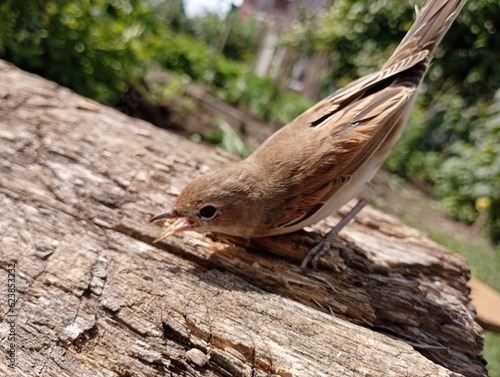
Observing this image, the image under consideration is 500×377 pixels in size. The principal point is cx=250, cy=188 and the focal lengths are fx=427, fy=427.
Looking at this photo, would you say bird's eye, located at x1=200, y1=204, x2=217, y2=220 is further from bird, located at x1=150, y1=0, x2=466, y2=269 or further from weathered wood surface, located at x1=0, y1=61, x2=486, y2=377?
weathered wood surface, located at x1=0, y1=61, x2=486, y2=377

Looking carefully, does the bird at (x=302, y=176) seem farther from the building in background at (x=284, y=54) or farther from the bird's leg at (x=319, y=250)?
the building in background at (x=284, y=54)

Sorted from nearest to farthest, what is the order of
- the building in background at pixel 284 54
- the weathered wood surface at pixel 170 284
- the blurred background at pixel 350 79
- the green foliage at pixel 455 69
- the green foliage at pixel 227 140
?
the weathered wood surface at pixel 170 284, the green foliage at pixel 455 69, the blurred background at pixel 350 79, the green foliage at pixel 227 140, the building in background at pixel 284 54

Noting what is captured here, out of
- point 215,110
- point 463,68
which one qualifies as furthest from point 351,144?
Answer: point 215,110

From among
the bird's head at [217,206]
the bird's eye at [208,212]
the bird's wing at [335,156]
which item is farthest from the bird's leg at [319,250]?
the bird's eye at [208,212]

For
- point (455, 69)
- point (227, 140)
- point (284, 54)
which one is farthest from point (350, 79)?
point (284, 54)

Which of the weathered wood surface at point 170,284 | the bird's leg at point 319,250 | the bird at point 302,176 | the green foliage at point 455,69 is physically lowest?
the weathered wood surface at point 170,284

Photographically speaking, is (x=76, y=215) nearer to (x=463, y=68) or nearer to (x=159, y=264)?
(x=159, y=264)

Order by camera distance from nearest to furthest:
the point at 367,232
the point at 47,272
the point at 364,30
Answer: the point at 47,272
the point at 367,232
the point at 364,30
